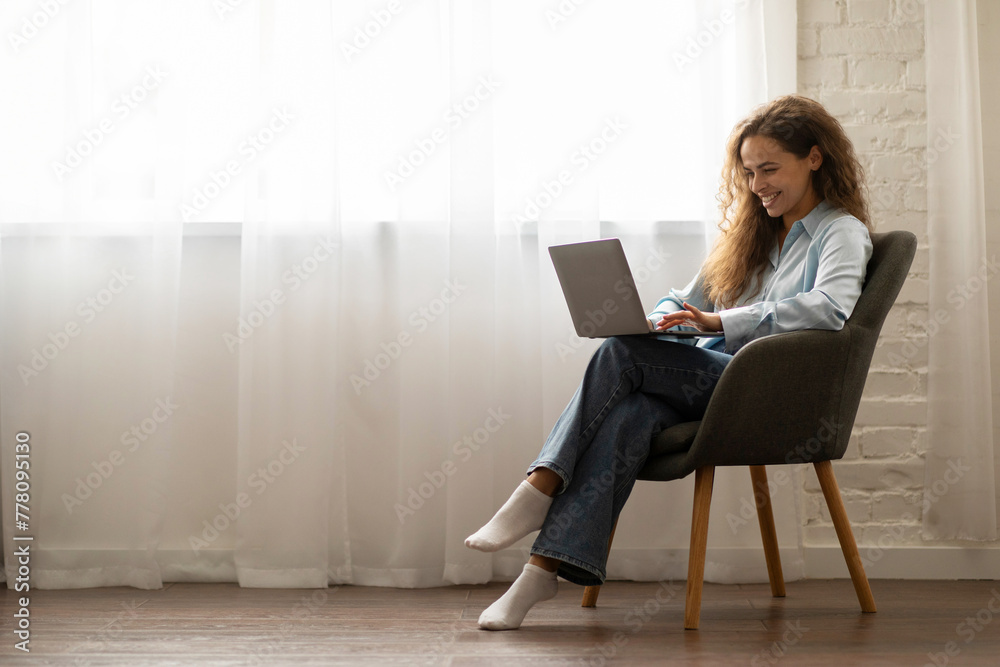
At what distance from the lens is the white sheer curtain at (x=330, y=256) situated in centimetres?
206

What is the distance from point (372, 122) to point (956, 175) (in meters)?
1.50

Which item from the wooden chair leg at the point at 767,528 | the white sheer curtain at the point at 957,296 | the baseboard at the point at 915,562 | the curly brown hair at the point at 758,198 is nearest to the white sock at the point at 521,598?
the wooden chair leg at the point at 767,528

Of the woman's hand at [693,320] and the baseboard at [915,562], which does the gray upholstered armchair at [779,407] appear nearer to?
the woman's hand at [693,320]

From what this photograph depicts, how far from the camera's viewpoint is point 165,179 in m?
2.08

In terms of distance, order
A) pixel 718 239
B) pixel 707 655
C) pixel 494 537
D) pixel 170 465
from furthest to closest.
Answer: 1. pixel 170 465
2. pixel 718 239
3. pixel 494 537
4. pixel 707 655

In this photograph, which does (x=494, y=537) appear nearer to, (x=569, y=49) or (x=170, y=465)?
(x=170, y=465)

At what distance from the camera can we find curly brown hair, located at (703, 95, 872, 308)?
1.74 meters

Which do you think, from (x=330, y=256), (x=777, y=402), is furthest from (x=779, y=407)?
(x=330, y=256)

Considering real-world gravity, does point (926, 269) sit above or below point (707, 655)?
above

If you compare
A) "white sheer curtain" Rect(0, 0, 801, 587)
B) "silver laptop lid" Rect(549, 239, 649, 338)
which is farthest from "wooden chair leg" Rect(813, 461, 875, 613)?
"silver laptop lid" Rect(549, 239, 649, 338)

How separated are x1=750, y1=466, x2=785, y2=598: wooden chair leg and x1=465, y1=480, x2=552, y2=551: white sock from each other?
565 mm

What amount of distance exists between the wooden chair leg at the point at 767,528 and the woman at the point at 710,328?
293mm

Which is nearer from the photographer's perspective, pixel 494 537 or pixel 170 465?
pixel 494 537

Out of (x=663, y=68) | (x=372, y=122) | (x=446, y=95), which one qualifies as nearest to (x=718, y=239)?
(x=663, y=68)
